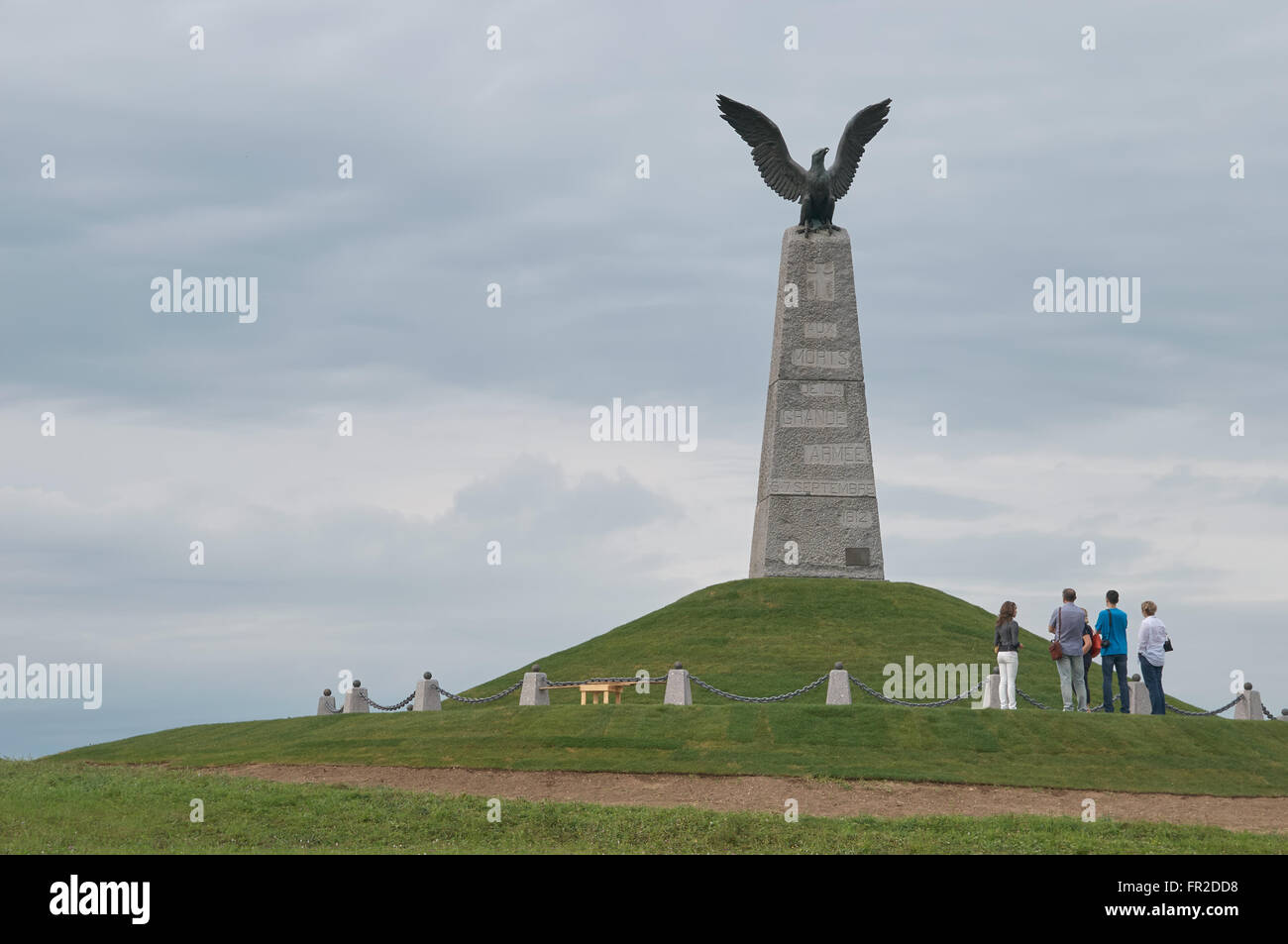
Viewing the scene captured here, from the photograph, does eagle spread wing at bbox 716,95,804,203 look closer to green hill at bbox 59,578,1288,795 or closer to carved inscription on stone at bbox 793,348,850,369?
carved inscription on stone at bbox 793,348,850,369

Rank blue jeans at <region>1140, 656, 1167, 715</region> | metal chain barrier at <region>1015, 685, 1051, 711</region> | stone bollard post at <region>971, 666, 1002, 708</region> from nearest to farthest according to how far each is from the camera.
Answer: blue jeans at <region>1140, 656, 1167, 715</region> < stone bollard post at <region>971, 666, 1002, 708</region> < metal chain barrier at <region>1015, 685, 1051, 711</region>

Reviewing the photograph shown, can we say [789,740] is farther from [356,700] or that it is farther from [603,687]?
[356,700]

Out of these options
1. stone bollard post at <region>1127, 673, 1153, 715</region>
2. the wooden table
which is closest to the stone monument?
the wooden table

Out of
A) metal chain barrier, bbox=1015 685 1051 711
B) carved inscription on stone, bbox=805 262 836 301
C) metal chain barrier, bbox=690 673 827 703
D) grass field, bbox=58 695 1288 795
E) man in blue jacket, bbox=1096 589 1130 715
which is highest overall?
carved inscription on stone, bbox=805 262 836 301

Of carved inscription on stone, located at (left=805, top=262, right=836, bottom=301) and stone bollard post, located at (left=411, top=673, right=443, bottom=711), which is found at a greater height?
carved inscription on stone, located at (left=805, top=262, right=836, bottom=301)

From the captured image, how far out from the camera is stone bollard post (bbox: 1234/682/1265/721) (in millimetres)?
30172

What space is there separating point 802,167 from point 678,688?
20.1m

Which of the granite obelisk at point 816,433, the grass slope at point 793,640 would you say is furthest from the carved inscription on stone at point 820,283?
the grass slope at point 793,640

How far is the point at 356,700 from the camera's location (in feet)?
103

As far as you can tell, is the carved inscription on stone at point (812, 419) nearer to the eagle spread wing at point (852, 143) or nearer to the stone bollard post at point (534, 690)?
the eagle spread wing at point (852, 143)

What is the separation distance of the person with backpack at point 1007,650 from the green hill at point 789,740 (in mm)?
493

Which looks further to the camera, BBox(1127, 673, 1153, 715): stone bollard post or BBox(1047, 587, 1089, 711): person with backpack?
BBox(1127, 673, 1153, 715): stone bollard post

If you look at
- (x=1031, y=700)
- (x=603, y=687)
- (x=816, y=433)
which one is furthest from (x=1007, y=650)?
(x=816, y=433)

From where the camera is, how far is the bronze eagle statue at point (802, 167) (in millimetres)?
42094
